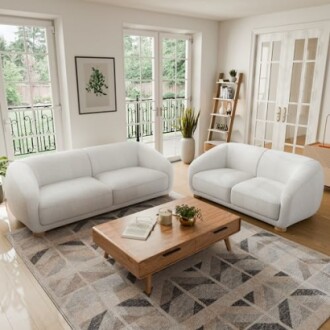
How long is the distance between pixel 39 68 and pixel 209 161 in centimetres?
253

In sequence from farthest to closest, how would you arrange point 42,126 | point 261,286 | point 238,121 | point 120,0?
point 238,121
point 42,126
point 120,0
point 261,286

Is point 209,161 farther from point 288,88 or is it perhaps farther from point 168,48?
point 168,48

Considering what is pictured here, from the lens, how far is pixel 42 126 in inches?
Result: 169

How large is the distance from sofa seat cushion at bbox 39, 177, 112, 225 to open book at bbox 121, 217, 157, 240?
850mm

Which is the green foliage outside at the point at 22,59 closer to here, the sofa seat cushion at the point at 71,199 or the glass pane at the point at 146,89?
the sofa seat cushion at the point at 71,199

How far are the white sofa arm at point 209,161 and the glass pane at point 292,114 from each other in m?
1.42

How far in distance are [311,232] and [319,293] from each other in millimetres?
1026

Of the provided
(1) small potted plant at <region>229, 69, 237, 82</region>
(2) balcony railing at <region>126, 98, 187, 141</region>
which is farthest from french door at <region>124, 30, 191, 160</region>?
(1) small potted plant at <region>229, 69, 237, 82</region>

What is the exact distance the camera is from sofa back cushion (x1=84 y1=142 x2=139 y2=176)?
13.0 ft

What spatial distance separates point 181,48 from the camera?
18.3ft

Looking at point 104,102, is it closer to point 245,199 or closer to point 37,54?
point 37,54

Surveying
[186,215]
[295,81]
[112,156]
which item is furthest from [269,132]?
[186,215]

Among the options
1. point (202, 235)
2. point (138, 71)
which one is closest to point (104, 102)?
point (138, 71)

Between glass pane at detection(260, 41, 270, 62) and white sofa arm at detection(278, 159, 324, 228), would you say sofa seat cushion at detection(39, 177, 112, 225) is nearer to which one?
white sofa arm at detection(278, 159, 324, 228)
